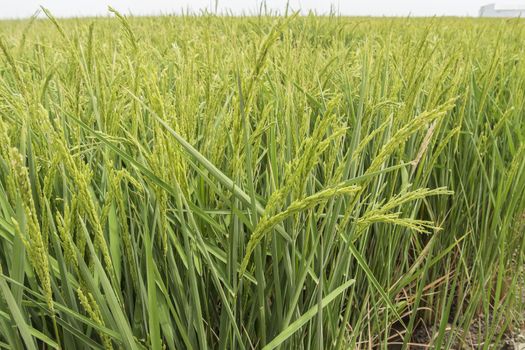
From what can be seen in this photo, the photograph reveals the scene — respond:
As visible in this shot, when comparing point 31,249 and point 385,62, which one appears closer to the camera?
point 31,249

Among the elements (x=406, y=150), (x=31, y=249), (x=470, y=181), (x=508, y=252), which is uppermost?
(x=31, y=249)

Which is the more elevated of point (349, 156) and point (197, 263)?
point (349, 156)

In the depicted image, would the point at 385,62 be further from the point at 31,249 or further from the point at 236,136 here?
the point at 31,249

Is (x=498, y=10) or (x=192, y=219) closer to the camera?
(x=192, y=219)

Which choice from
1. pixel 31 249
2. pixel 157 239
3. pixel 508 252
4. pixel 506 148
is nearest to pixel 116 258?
pixel 157 239

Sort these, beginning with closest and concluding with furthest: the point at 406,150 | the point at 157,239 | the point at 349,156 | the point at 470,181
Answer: the point at 349,156 → the point at 157,239 → the point at 406,150 → the point at 470,181

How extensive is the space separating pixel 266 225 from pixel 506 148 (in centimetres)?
113

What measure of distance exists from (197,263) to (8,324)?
Answer: 8.9 inches

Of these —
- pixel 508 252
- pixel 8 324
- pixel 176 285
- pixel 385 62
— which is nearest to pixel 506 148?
pixel 508 252

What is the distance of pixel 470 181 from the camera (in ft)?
4.00

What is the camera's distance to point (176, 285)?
0.59 metres

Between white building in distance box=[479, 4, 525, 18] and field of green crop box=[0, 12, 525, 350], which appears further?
white building in distance box=[479, 4, 525, 18]

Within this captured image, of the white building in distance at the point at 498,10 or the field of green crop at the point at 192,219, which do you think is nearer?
the field of green crop at the point at 192,219

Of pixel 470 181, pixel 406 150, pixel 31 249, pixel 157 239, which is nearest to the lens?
pixel 31 249
